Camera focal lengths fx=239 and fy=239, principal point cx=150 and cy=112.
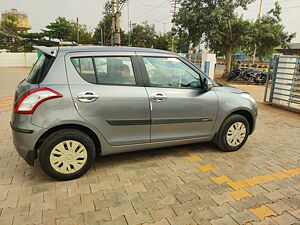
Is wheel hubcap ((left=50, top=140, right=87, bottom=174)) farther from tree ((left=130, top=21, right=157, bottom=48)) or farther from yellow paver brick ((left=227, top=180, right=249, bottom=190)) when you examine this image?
tree ((left=130, top=21, right=157, bottom=48))

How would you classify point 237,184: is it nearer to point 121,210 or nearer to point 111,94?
point 121,210

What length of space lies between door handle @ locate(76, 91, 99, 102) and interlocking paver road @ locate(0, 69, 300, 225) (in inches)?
39.0

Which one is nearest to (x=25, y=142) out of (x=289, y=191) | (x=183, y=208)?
(x=183, y=208)

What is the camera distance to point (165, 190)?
108 inches

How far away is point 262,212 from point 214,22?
12.3 m

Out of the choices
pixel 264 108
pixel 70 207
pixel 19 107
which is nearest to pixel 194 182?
pixel 70 207

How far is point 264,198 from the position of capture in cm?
263

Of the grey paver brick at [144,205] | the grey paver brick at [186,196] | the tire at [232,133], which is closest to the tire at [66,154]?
the grey paver brick at [144,205]

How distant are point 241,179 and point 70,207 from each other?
81.1 inches

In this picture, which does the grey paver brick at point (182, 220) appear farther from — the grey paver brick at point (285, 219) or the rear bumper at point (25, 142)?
the rear bumper at point (25, 142)

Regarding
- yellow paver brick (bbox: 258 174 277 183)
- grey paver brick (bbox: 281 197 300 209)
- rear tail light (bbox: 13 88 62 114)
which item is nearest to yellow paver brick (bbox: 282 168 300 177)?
yellow paver brick (bbox: 258 174 277 183)

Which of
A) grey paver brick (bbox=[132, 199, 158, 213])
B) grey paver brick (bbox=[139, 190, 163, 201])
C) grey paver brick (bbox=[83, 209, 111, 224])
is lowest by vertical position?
grey paver brick (bbox=[83, 209, 111, 224])

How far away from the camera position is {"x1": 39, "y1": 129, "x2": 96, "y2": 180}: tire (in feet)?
8.82

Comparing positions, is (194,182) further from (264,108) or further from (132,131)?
(264,108)
